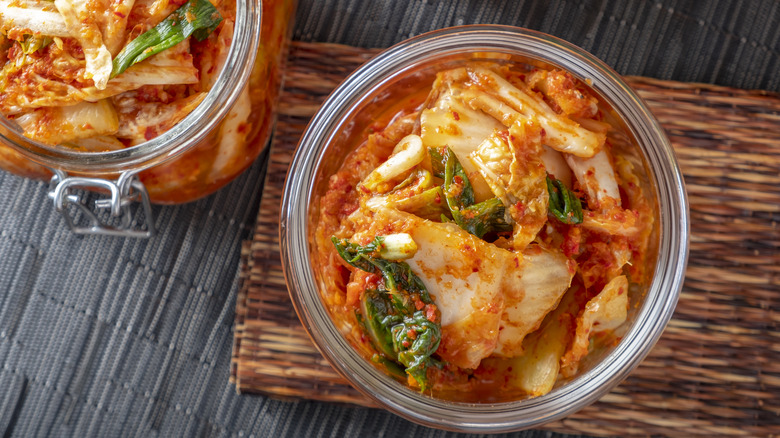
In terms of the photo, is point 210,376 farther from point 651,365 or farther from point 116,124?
point 651,365

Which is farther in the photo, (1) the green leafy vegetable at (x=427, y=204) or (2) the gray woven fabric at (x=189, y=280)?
(2) the gray woven fabric at (x=189, y=280)

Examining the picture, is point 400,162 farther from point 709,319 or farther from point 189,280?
point 709,319

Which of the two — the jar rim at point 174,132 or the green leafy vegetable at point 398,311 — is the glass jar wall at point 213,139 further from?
the green leafy vegetable at point 398,311

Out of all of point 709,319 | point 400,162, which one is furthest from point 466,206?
point 709,319

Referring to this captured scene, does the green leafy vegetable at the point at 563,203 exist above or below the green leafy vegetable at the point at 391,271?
above

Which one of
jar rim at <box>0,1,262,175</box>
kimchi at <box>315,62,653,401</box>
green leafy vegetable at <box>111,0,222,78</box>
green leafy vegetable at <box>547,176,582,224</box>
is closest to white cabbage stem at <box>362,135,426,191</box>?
kimchi at <box>315,62,653,401</box>

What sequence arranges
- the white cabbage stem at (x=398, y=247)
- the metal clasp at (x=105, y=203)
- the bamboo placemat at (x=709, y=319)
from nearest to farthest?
the white cabbage stem at (x=398, y=247)
the metal clasp at (x=105, y=203)
the bamboo placemat at (x=709, y=319)

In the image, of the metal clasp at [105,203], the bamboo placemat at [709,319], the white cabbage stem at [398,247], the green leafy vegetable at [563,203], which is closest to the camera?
the white cabbage stem at [398,247]

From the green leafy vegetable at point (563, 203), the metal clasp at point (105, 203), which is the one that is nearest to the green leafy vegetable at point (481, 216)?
the green leafy vegetable at point (563, 203)
